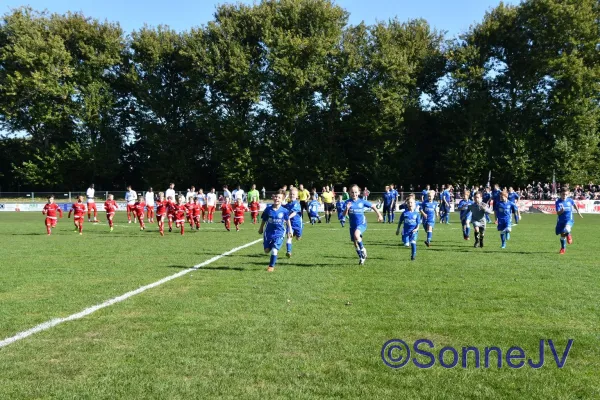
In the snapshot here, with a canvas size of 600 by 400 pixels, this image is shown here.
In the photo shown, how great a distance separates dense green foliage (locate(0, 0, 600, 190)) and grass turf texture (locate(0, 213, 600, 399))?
37.5 m

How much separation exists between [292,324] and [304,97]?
47.0 meters

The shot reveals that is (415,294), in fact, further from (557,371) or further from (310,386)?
(310,386)

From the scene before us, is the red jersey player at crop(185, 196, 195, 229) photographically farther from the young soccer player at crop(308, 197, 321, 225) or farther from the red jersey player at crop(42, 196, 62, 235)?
the young soccer player at crop(308, 197, 321, 225)

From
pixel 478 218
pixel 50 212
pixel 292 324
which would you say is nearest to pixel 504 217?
pixel 478 218

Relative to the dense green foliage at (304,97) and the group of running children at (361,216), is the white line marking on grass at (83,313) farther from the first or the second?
the dense green foliage at (304,97)

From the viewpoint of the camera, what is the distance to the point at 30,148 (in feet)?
190

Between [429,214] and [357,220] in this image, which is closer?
[357,220]

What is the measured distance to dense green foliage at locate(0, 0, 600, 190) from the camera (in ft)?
160

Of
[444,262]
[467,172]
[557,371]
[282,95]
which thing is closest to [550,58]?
[467,172]

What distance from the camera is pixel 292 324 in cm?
745

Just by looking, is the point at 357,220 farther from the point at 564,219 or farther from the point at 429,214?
the point at 564,219

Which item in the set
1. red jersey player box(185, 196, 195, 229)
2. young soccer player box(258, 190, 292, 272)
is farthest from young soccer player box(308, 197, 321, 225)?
young soccer player box(258, 190, 292, 272)

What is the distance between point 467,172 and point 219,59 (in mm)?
24335

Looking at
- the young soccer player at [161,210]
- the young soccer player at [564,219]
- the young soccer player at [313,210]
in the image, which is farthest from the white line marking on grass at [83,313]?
the young soccer player at [313,210]
